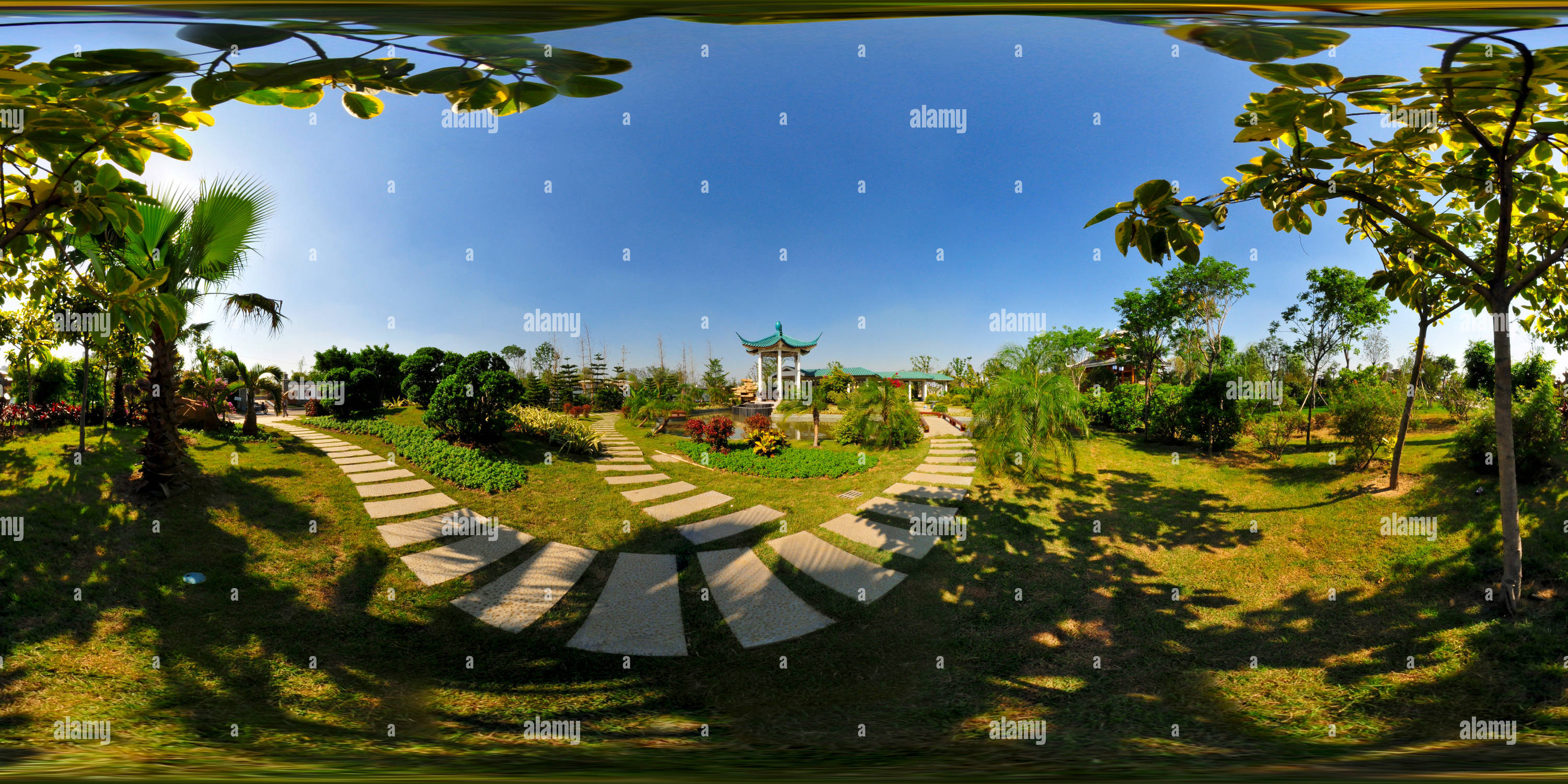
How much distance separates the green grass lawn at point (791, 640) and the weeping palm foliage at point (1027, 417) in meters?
0.40

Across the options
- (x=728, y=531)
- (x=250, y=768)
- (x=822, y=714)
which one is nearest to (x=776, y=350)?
(x=728, y=531)

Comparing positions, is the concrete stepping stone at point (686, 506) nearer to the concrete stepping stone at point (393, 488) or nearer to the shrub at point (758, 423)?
the shrub at point (758, 423)

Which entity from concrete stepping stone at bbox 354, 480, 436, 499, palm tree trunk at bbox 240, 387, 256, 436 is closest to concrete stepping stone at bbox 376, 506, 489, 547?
concrete stepping stone at bbox 354, 480, 436, 499

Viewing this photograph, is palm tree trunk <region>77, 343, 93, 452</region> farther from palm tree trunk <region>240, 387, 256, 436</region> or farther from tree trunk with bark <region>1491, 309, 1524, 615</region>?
tree trunk with bark <region>1491, 309, 1524, 615</region>

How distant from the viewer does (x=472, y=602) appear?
1021 millimetres

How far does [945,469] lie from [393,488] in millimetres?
1982

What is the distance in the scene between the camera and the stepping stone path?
1.04 metres

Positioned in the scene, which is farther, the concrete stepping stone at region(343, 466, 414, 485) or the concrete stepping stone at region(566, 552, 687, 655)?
the concrete stepping stone at region(343, 466, 414, 485)

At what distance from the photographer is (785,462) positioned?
157 centimetres

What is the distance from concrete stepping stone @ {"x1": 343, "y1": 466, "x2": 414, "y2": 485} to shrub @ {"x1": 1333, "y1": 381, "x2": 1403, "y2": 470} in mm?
3461

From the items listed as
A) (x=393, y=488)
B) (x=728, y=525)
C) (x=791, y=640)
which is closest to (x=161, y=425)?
(x=393, y=488)

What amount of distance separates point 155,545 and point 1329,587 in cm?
343

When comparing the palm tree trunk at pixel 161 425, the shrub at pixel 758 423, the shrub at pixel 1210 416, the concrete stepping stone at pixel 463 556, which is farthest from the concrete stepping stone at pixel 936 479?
the palm tree trunk at pixel 161 425

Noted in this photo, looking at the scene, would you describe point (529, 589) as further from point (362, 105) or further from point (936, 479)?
point (936, 479)
